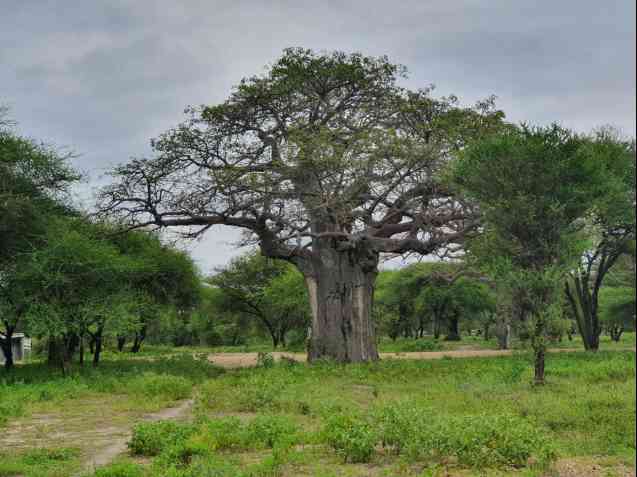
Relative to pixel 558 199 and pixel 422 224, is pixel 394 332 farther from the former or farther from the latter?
pixel 558 199

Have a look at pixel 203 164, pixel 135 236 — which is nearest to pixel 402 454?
pixel 203 164

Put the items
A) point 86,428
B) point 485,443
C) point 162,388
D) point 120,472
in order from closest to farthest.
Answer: point 120,472, point 485,443, point 86,428, point 162,388

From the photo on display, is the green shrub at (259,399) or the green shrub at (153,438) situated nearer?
the green shrub at (153,438)

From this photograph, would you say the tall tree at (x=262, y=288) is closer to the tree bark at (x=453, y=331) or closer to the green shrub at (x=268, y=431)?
the tree bark at (x=453, y=331)

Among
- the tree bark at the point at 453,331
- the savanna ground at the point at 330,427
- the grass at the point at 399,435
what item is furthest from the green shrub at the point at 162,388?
the tree bark at the point at 453,331

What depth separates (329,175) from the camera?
2355cm

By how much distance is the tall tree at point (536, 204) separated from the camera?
18.3 metres

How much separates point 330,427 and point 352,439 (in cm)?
125

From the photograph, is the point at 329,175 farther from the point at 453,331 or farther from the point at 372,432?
the point at 453,331

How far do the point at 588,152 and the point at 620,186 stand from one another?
1.81 metres

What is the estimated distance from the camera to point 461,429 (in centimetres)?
913

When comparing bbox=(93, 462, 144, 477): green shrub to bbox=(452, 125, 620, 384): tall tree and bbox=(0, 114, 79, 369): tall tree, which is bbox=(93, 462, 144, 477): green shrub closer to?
bbox=(452, 125, 620, 384): tall tree

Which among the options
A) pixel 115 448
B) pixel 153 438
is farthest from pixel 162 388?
pixel 153 438

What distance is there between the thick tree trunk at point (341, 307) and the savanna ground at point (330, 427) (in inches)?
286
